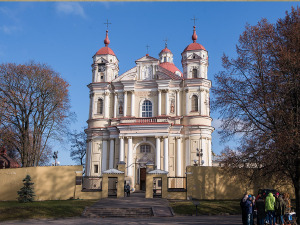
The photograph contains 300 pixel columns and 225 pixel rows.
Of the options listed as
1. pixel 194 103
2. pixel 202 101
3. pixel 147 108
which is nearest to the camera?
Answer: pixel 202 101

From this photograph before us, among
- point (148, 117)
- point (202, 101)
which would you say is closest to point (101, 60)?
point (148, 117)

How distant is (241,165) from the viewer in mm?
22375

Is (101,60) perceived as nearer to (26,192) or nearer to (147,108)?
(147,108)

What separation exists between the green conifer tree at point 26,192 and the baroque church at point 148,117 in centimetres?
1275

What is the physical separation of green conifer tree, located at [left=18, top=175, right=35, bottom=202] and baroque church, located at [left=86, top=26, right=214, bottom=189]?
41.8ft

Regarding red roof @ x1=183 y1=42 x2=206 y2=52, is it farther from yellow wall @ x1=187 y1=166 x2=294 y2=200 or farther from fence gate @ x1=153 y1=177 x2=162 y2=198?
yellow wall @ x1=187 y1=166 x2=294 y2=200

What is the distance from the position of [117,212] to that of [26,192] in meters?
8.04

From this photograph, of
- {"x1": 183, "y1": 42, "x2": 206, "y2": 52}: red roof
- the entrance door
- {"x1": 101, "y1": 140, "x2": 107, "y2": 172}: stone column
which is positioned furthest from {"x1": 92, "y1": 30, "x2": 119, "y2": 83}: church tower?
the entrance door

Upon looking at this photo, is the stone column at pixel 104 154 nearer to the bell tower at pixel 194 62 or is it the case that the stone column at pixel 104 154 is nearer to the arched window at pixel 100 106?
the arched window at pixel 100 106

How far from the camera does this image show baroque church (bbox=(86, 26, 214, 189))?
127ft

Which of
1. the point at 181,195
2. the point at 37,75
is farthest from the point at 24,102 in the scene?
the point at 181,195

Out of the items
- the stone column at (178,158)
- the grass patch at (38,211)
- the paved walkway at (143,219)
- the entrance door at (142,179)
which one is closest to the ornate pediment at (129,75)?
the stone column at (178,158)

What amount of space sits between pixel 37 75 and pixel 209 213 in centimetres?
2175

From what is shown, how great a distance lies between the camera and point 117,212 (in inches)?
886
